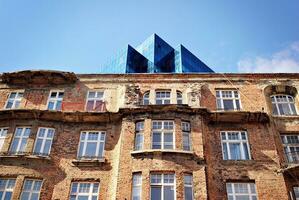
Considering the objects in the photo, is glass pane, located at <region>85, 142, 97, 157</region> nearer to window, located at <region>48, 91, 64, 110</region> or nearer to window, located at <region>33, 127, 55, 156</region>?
window, located at <region>33, 127, 55, 156</region>

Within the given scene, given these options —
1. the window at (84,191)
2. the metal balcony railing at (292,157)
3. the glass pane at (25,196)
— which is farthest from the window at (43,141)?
the metal balcony railing at (292,157)

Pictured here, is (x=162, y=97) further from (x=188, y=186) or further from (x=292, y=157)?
(x=292, y=157)

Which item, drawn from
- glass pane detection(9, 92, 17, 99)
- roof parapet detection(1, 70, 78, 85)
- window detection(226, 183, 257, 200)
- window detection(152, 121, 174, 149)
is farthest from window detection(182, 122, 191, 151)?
glass pane detection(9, 92, 17, 99)

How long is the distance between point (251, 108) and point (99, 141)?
1009cm

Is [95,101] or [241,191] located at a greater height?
[95,101]

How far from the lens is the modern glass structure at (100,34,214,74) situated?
58.6 meters

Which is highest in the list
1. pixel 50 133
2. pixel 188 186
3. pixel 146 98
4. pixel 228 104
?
pixel 146 98

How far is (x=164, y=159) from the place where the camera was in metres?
18.3

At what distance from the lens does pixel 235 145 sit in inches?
801

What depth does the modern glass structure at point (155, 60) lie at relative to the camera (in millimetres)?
58562

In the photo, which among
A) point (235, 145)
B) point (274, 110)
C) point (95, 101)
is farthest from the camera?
point (95, 101)

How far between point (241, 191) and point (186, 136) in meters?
4.29

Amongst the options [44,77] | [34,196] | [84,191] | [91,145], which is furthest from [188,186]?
[44,77]

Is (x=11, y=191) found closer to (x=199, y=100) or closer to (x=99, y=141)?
(x=99, y=141)
